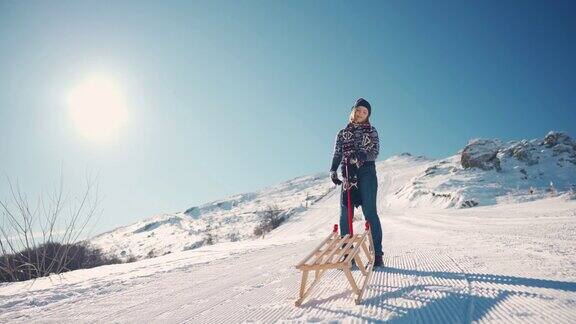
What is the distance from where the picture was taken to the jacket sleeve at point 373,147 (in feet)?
14.1

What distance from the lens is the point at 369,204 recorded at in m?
4.17

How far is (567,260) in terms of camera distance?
329cm

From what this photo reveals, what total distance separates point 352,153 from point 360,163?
0.52ft

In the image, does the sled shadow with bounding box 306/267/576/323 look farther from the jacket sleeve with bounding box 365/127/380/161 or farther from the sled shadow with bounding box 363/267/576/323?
the jacket sleeve with bounding box 365/127/380/161

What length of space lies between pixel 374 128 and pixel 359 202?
3.04 feet

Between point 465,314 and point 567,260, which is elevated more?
point 465,314

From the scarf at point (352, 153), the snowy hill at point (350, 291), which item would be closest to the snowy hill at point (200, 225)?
the snowy hill at point (350, 291)

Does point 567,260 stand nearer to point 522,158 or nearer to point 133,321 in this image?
point 133,321

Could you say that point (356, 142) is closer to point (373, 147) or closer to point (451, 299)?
point (373, 147)

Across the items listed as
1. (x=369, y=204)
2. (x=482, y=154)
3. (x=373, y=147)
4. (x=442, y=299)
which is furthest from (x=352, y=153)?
(x=482, y=154)

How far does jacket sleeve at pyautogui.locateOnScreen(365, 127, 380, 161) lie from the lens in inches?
170

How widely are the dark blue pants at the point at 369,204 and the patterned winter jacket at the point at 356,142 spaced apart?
168 mm

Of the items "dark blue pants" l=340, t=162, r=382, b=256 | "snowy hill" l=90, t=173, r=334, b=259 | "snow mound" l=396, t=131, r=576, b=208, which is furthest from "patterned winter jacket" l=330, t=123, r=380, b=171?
"snowy hill" l=90, t=173, r=334, b=259

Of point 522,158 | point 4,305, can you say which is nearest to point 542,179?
point 522,158
